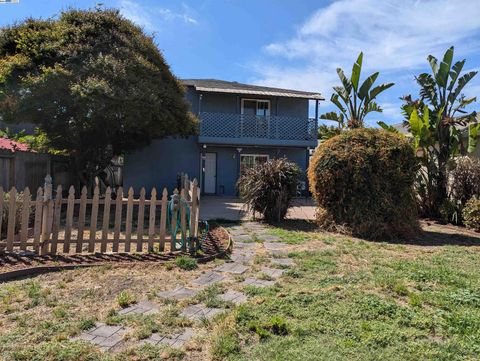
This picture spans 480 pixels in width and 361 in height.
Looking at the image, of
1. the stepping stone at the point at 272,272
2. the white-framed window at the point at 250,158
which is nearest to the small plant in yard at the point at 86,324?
the stepping stone at the point at 272,272

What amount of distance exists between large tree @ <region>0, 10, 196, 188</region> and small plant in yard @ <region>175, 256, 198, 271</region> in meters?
6.68

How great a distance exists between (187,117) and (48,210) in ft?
28.5

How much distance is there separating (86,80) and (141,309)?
8895mm

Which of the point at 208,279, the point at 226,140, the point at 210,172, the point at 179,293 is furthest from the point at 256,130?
the point at 179,293

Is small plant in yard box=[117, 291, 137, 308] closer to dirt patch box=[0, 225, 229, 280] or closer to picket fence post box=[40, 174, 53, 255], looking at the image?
dirt patch box=[0, 225, 229, 280]

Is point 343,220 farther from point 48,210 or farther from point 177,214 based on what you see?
point 48,210

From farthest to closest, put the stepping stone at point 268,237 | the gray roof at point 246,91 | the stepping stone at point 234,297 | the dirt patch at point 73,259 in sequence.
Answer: the gray roof at point 246,91 → the stepping stone at point 268,237 → the dirt patch at point 73,259 → the stepping stone at point 234,297

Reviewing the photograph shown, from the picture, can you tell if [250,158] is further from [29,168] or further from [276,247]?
[276,247]

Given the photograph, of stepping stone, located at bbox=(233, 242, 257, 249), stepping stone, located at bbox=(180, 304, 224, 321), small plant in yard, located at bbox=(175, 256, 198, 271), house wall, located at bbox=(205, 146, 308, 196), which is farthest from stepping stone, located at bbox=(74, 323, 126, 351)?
house wall, located at bbox=(205, 146, 308, 196)

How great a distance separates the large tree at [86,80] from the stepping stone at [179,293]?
303 inches

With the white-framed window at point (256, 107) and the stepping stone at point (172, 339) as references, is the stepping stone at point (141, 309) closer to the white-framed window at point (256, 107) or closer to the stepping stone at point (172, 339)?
the stepping stone at point (172, 339)

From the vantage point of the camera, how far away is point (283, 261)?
6.30m

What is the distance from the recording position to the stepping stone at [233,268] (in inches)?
223

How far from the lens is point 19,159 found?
39.3 feet
